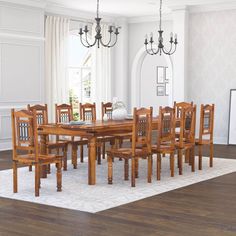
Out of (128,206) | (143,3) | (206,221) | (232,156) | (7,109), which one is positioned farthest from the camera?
(143,3)

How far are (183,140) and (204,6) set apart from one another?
14.2 ft

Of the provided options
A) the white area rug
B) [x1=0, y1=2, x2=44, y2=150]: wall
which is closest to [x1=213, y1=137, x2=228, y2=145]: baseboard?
the white area rug

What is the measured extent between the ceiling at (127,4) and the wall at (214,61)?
0.42 m

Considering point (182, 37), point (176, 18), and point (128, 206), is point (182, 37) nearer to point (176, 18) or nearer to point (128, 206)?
point (176, 18)

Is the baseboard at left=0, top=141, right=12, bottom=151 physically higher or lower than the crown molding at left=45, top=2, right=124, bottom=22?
lower

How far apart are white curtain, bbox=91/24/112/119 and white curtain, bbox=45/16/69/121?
115 centimetres

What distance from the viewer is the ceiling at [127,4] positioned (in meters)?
10.2

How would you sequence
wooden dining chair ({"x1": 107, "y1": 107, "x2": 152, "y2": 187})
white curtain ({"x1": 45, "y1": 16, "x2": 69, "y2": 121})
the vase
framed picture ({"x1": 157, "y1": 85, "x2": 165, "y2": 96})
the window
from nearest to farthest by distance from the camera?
wooden dining chair ({"x1": 107, "y1": 107, "x2": 152, "y2": 187}) < the vase < white curtain ({"x1": 45, "y1": 16, "x2": 69, "y2": 121}) < the window < framed picture ({"x1": 157, "y1": 85, "x2": 165, "y2": 96})

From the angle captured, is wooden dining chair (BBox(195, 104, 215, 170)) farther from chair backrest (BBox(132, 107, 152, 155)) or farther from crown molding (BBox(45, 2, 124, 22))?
crown molding (BBox(45, 2, 124, 22))

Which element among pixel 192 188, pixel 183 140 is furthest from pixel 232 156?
pixel 192 188

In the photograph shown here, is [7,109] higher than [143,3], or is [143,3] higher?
[143,3]

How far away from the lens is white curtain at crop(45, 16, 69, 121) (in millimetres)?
10773

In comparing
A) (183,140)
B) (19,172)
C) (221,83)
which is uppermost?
(221,83)

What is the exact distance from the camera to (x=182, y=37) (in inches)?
429
